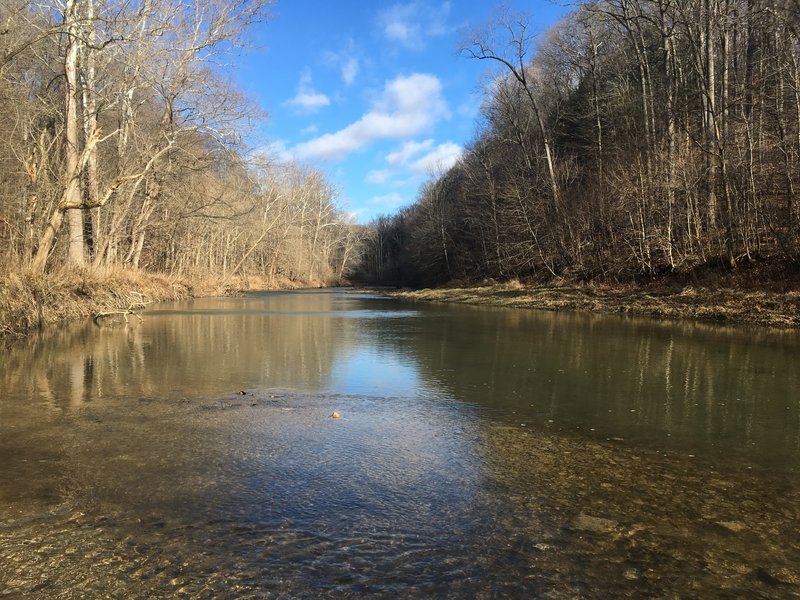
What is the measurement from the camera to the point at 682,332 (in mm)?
13445

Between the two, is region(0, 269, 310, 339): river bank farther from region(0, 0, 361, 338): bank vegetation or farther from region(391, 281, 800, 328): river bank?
region(391, 281, 800, 328): river bank

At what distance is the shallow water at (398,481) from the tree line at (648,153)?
13.7 m

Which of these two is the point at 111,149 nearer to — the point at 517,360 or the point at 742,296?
the point at 517,360

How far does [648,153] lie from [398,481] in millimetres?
24566

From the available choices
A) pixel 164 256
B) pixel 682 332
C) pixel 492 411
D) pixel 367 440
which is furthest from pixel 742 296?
pixel 164 256

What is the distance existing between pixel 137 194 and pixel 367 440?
27.9 metres

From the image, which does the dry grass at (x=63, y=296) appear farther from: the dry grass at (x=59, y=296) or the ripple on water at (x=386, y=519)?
the ripple on water at (x=386, y=519)

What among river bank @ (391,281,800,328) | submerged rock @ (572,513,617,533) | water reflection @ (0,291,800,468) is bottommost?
submerged rock @ (572,513,617,533)

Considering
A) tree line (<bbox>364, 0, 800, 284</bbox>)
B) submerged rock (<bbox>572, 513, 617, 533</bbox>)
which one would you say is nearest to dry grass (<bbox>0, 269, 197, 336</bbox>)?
submerged rock (<bbox>572, 513, 617, 533</bbox>)

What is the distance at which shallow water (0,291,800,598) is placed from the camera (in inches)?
102

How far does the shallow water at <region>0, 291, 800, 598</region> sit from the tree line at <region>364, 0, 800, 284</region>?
13706mm

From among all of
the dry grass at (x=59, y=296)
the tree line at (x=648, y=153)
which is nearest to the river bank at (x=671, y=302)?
the tree line at (x=648, y=153)

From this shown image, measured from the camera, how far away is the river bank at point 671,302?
14844 millimetres

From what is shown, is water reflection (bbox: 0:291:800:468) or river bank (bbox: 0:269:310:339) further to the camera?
river bank (bbox: 0:269:310:339)
